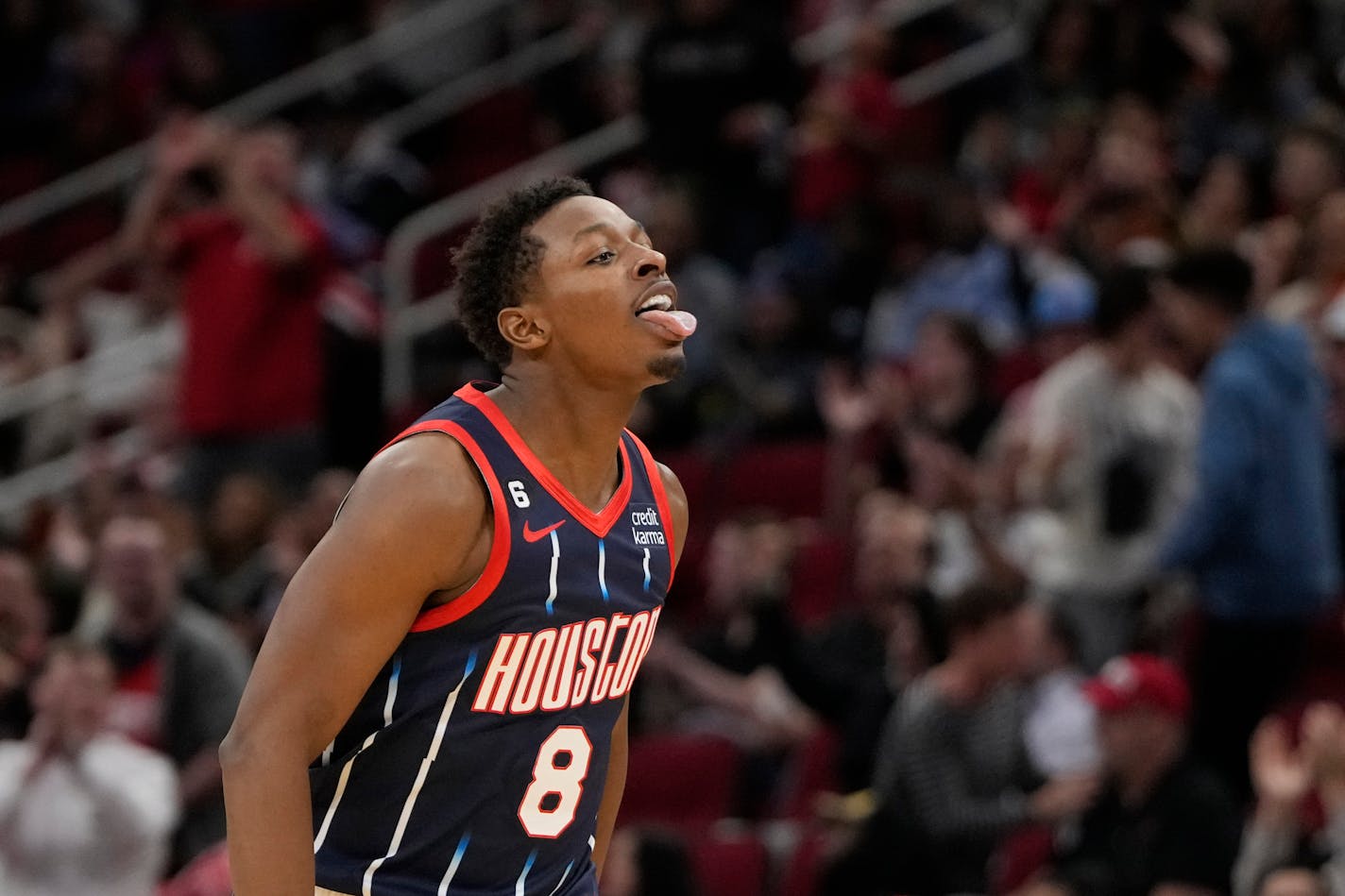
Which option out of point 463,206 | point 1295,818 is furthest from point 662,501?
point 463,206

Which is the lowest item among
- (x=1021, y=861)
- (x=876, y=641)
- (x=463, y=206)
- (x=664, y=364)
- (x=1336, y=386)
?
(x=1021, y=861)

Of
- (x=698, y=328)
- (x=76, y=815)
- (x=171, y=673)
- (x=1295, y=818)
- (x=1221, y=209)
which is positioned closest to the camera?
(x=1295, y=818)

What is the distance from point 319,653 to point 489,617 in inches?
11.0

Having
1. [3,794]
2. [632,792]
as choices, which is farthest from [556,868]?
[632,792]

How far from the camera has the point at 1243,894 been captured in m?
5.73

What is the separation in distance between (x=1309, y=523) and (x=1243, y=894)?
4.06 ft

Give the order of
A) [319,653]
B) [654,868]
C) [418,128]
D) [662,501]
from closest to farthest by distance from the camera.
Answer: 1. [319,653]
2. [662,501]
3. [654,868]
4. [418,128]

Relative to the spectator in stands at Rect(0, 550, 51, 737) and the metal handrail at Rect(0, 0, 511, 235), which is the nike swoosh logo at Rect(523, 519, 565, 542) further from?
the metal handrail at Rect(0, 0, 511, 235)

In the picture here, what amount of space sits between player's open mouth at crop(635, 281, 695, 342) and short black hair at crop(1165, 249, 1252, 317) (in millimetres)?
3584

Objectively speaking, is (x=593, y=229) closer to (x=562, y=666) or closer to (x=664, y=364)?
(x=664, y=364)

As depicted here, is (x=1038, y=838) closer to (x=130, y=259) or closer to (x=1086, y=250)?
(x=1086, y=250)

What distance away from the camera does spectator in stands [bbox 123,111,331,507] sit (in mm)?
8602

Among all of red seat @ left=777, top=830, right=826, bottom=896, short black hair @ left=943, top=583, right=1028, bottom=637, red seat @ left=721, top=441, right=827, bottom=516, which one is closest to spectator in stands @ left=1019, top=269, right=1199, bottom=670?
short black hair @ left=943, top=583, right=1028, bottom=637

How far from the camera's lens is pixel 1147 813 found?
5.98m
